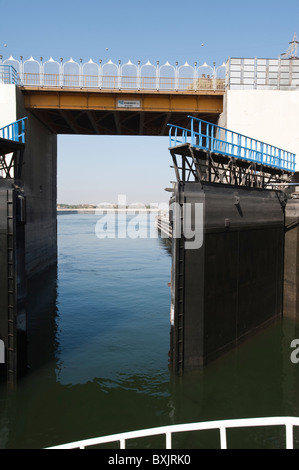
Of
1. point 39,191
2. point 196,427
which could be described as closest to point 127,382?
point 196,427

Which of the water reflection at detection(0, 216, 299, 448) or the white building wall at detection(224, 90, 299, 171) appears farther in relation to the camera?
the white building wall at detection(224, 90, 299, 171)

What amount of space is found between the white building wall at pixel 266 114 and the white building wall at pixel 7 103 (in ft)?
52.7

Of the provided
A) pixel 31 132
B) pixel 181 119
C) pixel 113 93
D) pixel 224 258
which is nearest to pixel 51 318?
pixel 224 258

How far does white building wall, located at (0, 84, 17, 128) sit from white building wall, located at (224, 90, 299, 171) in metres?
16.0

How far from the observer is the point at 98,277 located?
3100 cm

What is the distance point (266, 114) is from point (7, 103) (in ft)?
64.3

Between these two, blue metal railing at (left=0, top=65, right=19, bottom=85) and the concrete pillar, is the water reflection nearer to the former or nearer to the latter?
the concrete pillar

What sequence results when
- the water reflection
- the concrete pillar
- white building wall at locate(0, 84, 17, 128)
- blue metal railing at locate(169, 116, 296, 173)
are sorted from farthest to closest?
white building wall at locate(0, 84, 17, 128), the concrete pillar, blue metal railing at locate(169, 116, 296, 173), the water reflection

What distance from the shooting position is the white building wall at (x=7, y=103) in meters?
24.0

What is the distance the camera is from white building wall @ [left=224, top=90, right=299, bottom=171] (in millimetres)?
25766

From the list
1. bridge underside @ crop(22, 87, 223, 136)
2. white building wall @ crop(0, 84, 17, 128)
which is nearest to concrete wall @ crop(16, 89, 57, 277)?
white building wall @ crop(0, 84, 17, 128)

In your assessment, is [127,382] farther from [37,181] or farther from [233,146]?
[37,181]

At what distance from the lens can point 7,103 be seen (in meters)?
24.1

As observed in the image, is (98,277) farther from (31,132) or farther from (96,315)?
(31,132)
